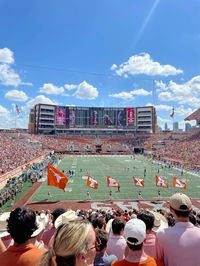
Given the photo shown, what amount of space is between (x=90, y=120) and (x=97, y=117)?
401cm

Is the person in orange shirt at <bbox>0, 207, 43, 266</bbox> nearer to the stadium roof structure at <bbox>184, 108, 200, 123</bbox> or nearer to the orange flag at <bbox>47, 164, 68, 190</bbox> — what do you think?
the orange flag at <bbox>47, 164, 68, 190</bbox>

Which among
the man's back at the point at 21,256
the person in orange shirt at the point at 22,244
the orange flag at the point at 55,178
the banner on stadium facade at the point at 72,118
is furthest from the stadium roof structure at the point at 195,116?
the man's back at the point at 21,256

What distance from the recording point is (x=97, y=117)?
136000mm

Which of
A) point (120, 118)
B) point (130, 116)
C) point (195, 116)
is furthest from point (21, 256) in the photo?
point (130, 116)

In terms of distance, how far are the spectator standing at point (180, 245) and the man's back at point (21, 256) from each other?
58.9 inches

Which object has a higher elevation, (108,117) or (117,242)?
(108,117)

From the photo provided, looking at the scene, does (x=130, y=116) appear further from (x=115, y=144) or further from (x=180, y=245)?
(x=180, y=245)

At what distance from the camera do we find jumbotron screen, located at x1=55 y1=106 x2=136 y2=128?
434ft

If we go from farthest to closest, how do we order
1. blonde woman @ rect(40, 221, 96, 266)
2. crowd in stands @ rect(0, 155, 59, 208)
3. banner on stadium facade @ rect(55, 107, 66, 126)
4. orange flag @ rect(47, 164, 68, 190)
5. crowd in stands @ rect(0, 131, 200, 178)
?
banner on stadium facade @ rect(55, 107, 66, 126) → crowd in stands @ rect(0, 131, 200, 178) → crowd in stands @ rect(0, 155, 59, 208) → orange flag @ rect(47, 164, 68, 190) → blonde woman @ rect(40, 221, 96, 266)

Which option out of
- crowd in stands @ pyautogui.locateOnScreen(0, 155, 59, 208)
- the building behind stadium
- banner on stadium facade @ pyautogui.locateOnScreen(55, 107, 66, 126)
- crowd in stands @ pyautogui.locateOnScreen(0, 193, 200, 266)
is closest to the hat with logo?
crowd in stands @ pyautogui.locateOnScreen(0, 193, 200, 266)

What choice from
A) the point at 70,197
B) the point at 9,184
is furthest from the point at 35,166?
the point at 70,197

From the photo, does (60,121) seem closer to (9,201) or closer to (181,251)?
(9,201)

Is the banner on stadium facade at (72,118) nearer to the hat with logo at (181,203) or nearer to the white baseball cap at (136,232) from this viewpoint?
the hat with logo at (181,203)

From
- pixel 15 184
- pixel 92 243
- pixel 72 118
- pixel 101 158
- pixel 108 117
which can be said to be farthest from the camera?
pixel 108 117
